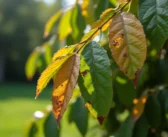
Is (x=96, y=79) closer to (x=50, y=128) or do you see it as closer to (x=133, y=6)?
(x=133, y=6)

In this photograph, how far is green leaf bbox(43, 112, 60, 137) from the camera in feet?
4.66

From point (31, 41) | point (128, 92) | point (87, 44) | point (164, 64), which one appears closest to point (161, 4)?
point (87, 44)

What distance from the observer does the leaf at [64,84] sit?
30.8 inches

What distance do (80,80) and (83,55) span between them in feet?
0.18

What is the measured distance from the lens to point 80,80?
33.3 inches

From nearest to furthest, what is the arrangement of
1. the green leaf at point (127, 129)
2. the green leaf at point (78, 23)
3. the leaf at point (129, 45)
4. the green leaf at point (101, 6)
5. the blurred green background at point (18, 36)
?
the leaf at point (129, 45)
the green leaf at point (101, 6)
the green leaf at point (127, 129)
the green leaf at point (78, 23)
the blurred green background at point (18, 36)

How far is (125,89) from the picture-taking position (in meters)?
1.34

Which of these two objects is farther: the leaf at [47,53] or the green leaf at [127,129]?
the leaf at [47,53]

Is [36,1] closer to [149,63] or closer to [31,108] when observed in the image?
[31,108]

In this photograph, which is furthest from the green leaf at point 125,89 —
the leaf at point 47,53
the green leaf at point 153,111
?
the leaf at point 47,53

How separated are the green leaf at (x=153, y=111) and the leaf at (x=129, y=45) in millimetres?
583

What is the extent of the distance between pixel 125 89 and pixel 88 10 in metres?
0.29

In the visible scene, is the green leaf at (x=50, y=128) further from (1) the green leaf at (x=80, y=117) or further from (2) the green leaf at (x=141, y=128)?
(2) the green leaf at (x=141, y=128)

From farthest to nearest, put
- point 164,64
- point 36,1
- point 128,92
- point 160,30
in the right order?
point 36,1
point 164,64
point 128,92
point 160,30
